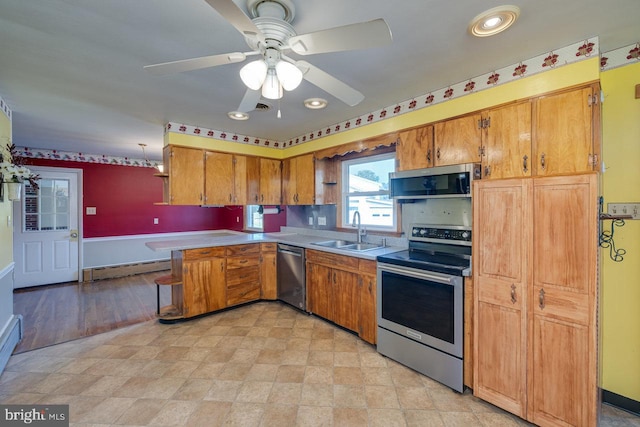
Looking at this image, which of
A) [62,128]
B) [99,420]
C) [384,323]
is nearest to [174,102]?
[62,128]

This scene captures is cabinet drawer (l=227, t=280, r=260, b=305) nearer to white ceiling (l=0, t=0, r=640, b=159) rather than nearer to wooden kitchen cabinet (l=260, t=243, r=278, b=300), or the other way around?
wooden kitchen cabinet (l=260, t=243, r=278, b=300)

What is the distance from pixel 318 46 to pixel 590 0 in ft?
4.70

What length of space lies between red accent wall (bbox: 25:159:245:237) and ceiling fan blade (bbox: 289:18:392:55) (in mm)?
4767

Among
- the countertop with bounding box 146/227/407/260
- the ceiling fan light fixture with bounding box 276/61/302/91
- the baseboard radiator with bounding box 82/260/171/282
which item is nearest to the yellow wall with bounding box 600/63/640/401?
the countertop with bounding box 146/227/407/260

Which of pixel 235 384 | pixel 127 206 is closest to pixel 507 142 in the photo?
pixel 235 384

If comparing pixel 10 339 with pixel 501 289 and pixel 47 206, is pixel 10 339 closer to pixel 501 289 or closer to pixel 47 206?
pixel 47 206

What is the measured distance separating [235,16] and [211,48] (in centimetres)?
96

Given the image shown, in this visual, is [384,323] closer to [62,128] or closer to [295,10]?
[295,10]

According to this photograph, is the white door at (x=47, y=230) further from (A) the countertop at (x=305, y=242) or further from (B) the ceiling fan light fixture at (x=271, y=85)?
(B) the ceiling fan light fixture at (x=271, y=85)

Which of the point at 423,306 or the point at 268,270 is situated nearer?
the point at 423,306

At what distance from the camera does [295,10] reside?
1.43m

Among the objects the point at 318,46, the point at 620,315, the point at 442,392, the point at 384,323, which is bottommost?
the point at 442,392

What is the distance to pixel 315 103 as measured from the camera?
9.12ft

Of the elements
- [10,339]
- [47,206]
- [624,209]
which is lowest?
[10,339]
